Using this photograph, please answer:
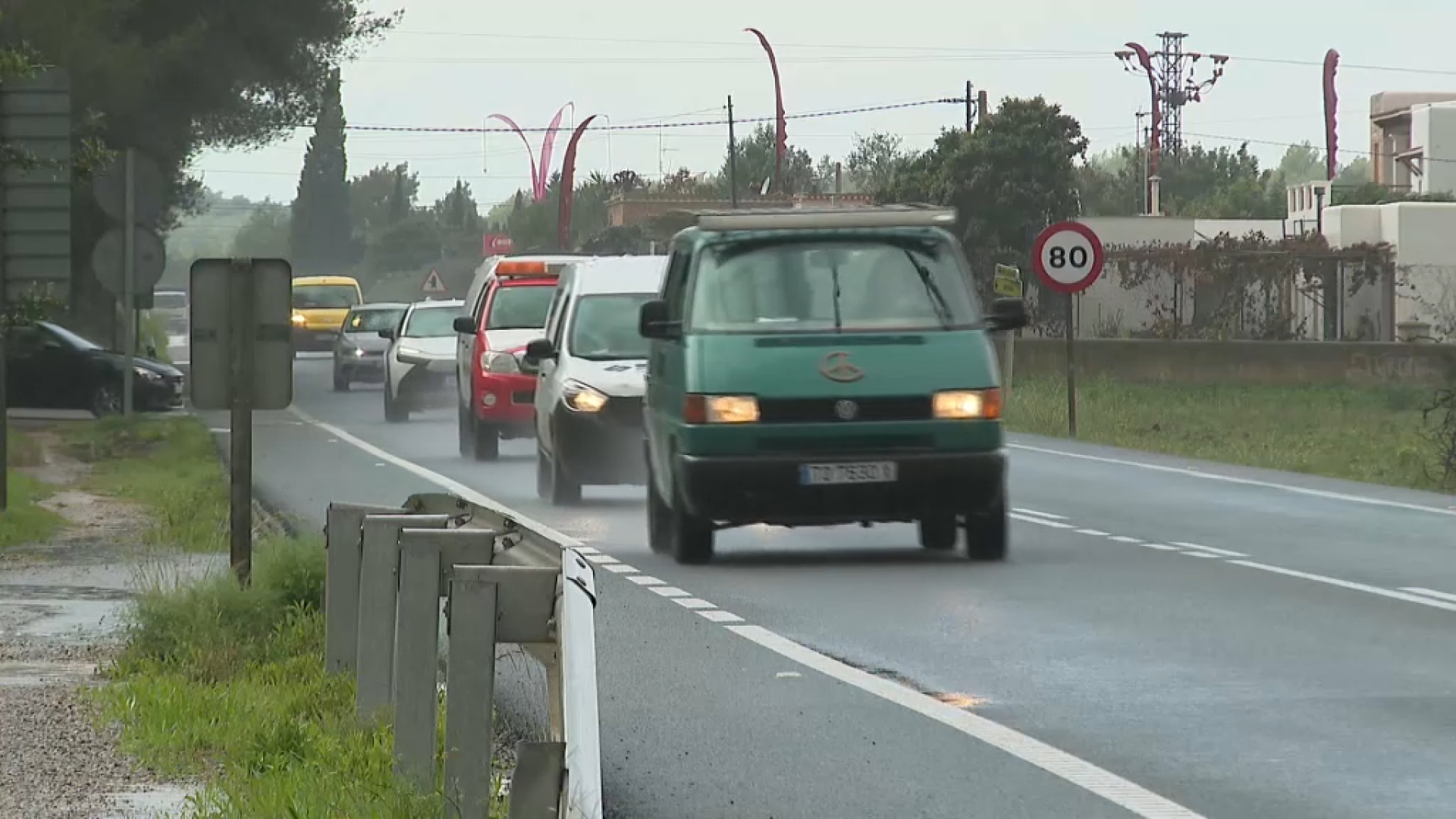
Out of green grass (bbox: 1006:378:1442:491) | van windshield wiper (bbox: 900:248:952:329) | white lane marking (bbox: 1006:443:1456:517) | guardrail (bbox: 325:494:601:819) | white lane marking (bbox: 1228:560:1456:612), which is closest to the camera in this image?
guardrail (bbox: 325:494:601:819)

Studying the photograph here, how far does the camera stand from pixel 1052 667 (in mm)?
11414

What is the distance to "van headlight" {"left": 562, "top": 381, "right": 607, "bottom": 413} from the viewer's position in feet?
69.8

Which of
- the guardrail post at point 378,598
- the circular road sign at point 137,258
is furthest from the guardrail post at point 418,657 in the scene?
the circular road sign at point 137,258

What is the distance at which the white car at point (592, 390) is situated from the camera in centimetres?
2131

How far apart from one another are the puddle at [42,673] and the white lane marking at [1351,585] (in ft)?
20.1

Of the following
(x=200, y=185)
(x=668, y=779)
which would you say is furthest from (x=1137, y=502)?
(x=200, y=185)

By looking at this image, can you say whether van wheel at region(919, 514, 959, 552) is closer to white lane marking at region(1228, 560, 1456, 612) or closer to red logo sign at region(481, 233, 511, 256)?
white lane marking at region(1228, 560, 1456, 612)

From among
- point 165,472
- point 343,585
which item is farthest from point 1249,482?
point 343,585

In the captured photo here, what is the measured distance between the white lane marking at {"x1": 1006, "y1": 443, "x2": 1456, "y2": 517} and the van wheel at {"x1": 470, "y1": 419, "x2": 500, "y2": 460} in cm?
539

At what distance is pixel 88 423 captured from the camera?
36.8 m

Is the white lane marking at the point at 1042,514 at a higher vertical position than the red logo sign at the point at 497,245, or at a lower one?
lower

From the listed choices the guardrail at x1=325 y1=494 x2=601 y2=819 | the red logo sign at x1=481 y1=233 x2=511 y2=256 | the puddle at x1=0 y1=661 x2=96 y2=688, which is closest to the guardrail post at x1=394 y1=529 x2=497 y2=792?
the guardrail at x1=325 y1=494 x2=601 y2=819

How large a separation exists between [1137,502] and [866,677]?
10840 millimetres

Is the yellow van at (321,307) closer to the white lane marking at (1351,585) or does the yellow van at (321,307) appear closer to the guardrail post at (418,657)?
the white lane marking at (1351,585)
